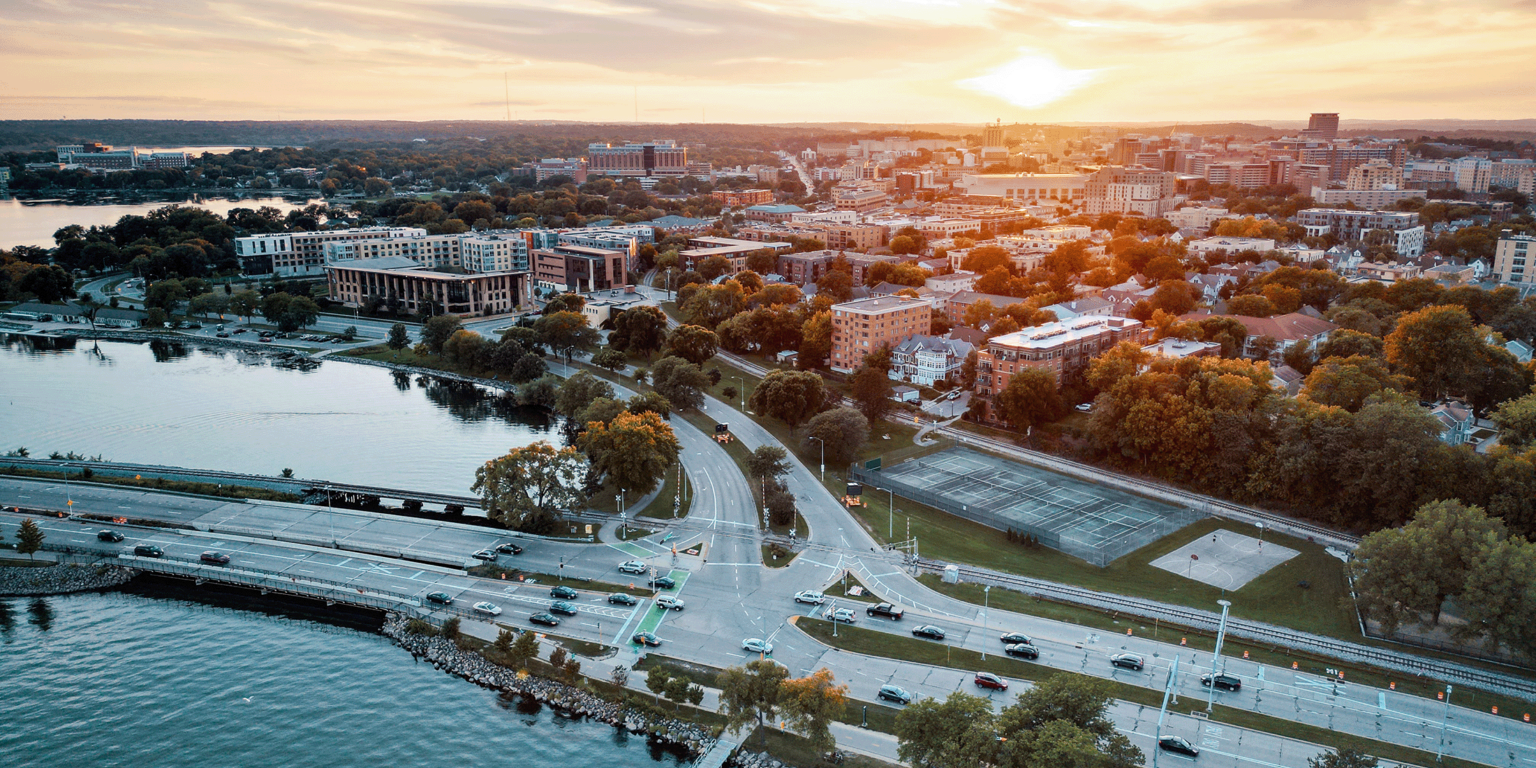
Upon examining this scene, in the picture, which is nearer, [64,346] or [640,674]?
[640,674]

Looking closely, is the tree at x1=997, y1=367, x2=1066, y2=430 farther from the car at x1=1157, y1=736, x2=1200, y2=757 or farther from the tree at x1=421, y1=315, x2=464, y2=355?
the tree at x1=421, y1=315, x2=464, y2=355

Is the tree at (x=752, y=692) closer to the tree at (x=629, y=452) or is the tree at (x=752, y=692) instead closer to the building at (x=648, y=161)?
the tree at (x=629, y=452)

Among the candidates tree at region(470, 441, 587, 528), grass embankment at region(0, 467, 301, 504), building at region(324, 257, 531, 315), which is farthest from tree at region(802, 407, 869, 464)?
building at region(324, 257, 531, 315)


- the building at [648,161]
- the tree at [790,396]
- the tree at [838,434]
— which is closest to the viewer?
the tree at [838,434]

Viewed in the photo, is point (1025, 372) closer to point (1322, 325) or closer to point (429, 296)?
point (1322, 325)

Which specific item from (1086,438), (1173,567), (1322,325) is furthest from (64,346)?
(1322,325)

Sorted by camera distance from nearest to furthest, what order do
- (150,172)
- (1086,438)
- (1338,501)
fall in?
(1338,501), (1086,438), (150,172)

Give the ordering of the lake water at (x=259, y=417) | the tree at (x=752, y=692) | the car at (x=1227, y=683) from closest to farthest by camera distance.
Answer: the tree at (x=752, y=692)
the car at (x=1227, y=683)
the lake water at (x=259, y=417)

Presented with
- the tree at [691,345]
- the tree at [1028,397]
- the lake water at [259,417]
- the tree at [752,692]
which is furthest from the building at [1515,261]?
the tree at [752,692]

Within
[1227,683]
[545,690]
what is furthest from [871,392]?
[545,690]
